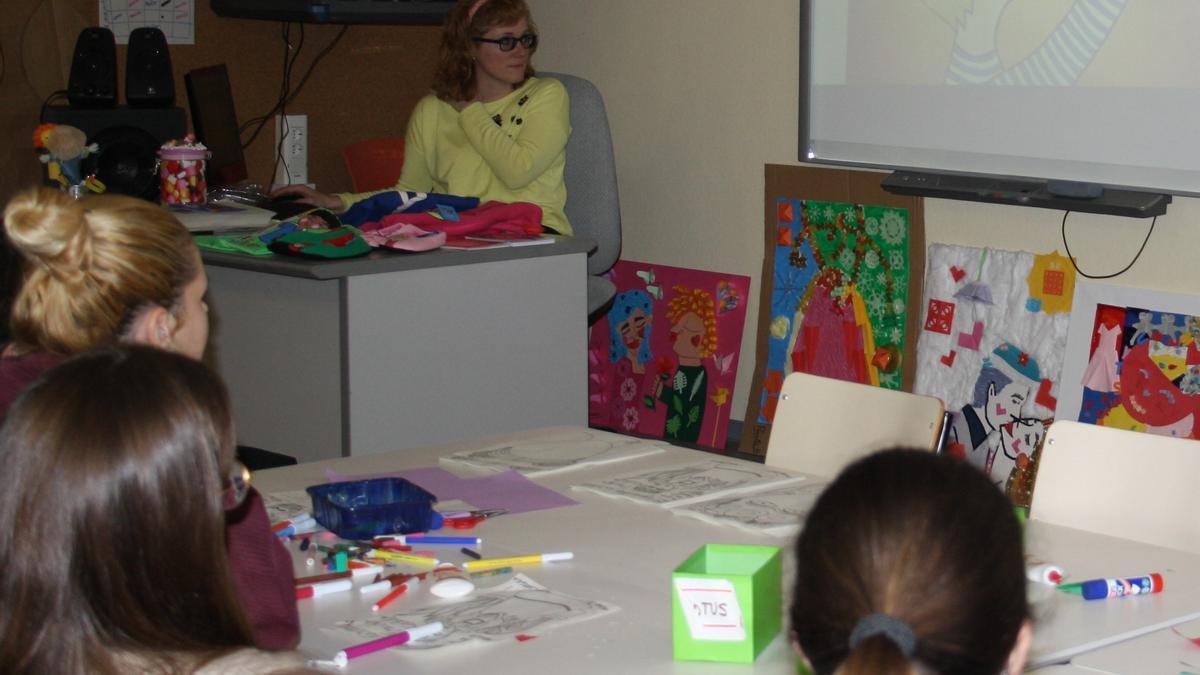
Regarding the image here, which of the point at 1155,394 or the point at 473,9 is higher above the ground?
the point at 473,9

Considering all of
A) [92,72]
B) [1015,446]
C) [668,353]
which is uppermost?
[92,72]

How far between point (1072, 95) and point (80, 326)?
2.50m

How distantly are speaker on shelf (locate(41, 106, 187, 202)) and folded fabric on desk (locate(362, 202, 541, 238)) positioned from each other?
717 millimetres

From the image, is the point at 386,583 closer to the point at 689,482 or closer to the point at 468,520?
the point at 468,520

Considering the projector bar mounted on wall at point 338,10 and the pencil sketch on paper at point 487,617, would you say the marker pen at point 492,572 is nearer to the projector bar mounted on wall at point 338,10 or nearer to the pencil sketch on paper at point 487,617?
the pencil sketch on paper at point 487,617

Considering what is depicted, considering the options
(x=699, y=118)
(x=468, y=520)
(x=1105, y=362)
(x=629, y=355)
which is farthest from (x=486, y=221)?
(x=468, y=520)

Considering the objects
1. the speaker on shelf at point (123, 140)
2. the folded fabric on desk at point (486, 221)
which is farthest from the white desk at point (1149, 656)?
the speaker on shelf at point (123, 140)

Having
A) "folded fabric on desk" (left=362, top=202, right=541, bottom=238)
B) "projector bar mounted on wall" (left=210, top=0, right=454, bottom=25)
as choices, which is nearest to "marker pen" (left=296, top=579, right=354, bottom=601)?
"folded fabric on desk" (left=362, top=202, right=541, bottom=238)

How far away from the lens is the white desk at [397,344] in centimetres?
331

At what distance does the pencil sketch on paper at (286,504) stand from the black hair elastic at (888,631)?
1.19 m

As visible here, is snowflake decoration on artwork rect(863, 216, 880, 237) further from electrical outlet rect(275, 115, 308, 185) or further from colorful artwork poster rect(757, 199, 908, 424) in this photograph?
electrical outlet rect(275, 115, 308, 185)

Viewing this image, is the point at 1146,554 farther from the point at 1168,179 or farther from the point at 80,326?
the point at 1168,179

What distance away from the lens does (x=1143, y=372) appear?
3.31 m

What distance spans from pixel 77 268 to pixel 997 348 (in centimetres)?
255
